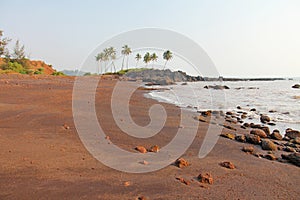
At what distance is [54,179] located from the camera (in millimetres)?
2984

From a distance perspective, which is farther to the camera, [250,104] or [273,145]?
[250,104]

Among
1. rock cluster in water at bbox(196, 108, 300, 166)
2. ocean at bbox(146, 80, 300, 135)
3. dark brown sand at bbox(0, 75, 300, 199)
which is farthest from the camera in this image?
ocean at bbox(146, 80, 300, 135)

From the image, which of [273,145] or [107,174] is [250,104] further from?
[107,174]

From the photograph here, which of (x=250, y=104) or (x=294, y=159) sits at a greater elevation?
(x=250, y=104)

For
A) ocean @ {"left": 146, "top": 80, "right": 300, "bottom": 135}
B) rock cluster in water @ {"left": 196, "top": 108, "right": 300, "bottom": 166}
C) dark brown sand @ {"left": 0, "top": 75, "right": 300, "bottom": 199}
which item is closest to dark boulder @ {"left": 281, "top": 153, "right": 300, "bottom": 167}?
rock cluster in water @ {"left": 196, "top": 108, "right": 300, "bottom": 166}

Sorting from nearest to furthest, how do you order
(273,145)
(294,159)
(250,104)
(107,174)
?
(107,174), (294,159), (273,145), (250,104)

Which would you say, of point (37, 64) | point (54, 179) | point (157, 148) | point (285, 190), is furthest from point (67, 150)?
point (37, 64)

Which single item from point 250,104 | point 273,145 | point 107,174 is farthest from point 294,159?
point 250,104

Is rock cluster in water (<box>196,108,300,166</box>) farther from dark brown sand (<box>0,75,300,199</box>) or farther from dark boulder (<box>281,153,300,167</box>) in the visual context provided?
dark brown sand (<box>0,75,300,199</box>)

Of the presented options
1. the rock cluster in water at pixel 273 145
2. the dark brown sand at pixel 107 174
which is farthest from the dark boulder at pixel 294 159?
the dark brown sand at pixel 107 174

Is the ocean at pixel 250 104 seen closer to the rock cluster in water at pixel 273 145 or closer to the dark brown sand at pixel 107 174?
the rock cluster in water at pixel 273 145

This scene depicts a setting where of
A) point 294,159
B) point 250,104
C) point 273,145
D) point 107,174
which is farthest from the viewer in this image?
point 250,104

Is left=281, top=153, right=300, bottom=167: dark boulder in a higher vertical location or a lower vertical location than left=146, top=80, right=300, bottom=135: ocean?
lower

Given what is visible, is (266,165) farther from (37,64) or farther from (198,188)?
(37,64)
